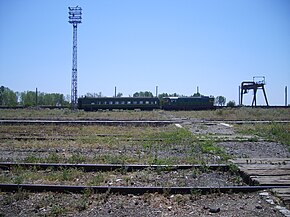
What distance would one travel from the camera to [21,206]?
219 inches

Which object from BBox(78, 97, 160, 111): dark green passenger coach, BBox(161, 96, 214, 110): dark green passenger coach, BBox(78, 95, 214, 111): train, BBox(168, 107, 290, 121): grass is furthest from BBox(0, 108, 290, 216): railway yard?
BBox(161, 96, 214, 110): dark green passenger coach

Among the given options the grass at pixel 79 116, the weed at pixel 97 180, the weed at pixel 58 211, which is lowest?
the weed at pixel 58 211

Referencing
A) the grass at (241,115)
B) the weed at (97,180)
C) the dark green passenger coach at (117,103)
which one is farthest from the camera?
the dark green passenger coach at (117,103)

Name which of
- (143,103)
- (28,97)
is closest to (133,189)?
(143,103)

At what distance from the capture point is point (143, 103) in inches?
2109

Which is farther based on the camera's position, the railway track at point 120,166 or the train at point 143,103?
the train at point 143,103

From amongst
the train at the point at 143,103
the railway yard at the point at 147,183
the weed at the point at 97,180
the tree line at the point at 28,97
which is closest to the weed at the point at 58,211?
the railway yard at the point at 147,183

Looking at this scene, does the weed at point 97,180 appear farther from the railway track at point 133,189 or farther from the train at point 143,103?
the train at point 143,103

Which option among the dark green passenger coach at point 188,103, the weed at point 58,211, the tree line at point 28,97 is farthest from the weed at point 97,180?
the tree line at point 28,97

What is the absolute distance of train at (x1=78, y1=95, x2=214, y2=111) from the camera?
52250 millimetres

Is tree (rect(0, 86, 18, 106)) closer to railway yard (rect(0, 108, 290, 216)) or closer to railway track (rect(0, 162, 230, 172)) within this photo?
railway yard (rect(0, 108, 290, 216))

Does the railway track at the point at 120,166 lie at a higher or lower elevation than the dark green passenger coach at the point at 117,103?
lower

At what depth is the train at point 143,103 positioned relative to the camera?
171 feet

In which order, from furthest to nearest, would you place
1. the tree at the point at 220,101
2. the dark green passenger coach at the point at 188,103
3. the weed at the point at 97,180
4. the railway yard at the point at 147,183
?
the tree at the point at 220,101, the dark green passenger coach at the point at 188,103, the weed at the point at 97,180, the railway yard at the point at 147,183
